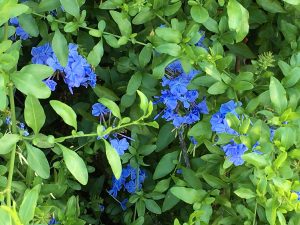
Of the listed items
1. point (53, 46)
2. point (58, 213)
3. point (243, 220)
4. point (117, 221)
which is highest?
point (53, 46)

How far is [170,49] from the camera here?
1.40 meters

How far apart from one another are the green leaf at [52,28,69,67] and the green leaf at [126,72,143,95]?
184mm

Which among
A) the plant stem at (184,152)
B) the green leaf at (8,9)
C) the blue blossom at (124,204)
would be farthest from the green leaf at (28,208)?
the blue blossom at (124,204)

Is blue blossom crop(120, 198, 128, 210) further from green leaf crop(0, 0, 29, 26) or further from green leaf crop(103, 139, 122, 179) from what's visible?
green leaf crop(0, 0, 29, 26)

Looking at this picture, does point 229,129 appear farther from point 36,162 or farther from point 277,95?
point 36,162

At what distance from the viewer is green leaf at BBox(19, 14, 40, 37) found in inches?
58.1

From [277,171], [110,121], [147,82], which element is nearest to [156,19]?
[147,82]

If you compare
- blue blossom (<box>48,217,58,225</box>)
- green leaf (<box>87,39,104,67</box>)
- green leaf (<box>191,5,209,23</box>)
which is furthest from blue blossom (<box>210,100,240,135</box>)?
blue blossom (<box>48,217,58,225</box>)

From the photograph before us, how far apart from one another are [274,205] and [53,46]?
0.62 metres

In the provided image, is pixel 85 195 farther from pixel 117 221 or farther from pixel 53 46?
pixel 53 46

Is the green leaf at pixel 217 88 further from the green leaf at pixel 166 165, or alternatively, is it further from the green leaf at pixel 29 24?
the green leaf at pixel 29 24

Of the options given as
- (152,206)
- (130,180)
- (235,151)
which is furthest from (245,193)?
(130,180)

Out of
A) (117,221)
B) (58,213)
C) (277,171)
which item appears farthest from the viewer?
(117,221)

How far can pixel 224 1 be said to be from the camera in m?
1.49
